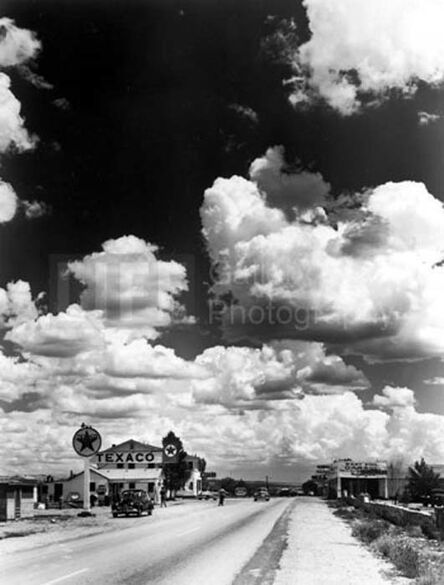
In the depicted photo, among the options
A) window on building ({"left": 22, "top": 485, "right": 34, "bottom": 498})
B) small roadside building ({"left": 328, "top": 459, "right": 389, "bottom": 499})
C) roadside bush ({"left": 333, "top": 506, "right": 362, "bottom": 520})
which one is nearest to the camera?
roadside bush ({"left": 333, "top": 506, "right": 362, "bottom": 520})

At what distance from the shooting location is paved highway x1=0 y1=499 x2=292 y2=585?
14.9 m

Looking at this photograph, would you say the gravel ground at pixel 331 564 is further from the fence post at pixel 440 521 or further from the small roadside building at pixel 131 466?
the small roadside building at pixel 131 466

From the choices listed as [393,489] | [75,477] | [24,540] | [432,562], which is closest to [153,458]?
[75,477]

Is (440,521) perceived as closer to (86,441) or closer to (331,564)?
(331,564)

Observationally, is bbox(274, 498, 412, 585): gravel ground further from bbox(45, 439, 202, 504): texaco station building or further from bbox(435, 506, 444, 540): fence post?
bbox(45, 439, 202, 504): texaco station building

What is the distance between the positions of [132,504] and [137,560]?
26631 millimetres

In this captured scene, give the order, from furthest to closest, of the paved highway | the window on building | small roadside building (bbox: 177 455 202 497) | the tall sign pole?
small roadside building (bbox: 177 455 202 497) < the window on building < the tall sign pole < the paved highway

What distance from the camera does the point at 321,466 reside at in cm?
17788

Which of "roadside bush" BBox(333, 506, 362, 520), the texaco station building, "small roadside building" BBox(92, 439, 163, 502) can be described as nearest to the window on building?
the texaco station building

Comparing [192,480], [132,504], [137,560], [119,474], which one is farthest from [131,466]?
[137,560]

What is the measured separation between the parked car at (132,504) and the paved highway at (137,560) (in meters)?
15.1

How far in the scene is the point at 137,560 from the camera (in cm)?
1841

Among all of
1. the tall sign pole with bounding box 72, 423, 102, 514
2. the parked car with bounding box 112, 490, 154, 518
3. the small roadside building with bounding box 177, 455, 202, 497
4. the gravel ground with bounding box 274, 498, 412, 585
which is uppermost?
the tall sign pole with bounding box 72, 423, 102, 514

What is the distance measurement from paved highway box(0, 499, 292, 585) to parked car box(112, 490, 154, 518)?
15127 mm
